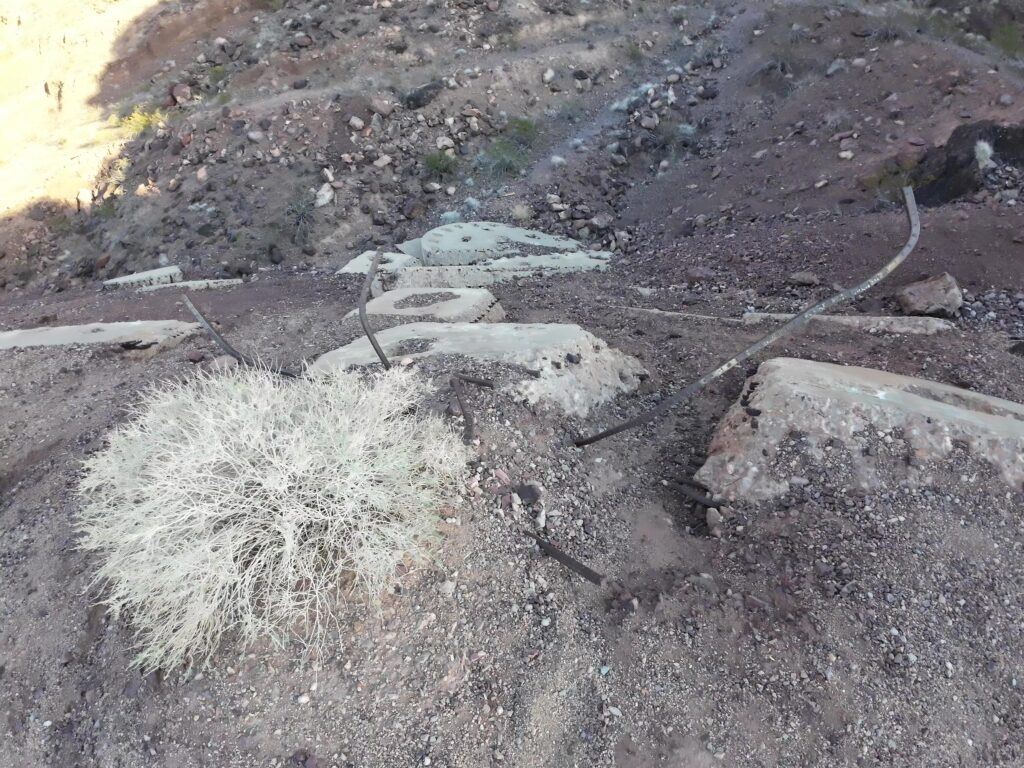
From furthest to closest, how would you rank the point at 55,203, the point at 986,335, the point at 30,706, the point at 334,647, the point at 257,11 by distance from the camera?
the point at 257,11
the point at 55,203
the point at 986,335
the point at 30,706
the point at 334,647

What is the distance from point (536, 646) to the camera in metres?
2.59

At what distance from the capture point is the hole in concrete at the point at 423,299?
17.7 feet

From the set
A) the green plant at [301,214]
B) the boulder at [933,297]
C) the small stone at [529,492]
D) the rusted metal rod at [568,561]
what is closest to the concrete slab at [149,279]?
the green plant at [301,214]

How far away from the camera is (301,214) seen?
941cm

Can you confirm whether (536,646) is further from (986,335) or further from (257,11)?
(257,11)

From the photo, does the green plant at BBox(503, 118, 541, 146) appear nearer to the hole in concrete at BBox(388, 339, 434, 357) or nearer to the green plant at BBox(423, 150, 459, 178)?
the green plant at BBox(423, 150, 459, 178)

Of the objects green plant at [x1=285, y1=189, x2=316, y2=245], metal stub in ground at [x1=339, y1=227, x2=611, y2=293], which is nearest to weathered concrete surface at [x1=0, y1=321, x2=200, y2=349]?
metal stub in ground at [x1=339, y1=227, x2=611, y2=293]

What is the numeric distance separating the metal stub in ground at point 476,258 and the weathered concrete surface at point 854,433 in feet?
14.0

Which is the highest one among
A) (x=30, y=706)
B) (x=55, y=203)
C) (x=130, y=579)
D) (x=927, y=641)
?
(x=130, y=579)

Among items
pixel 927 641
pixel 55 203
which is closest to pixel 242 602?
pixel 927 641

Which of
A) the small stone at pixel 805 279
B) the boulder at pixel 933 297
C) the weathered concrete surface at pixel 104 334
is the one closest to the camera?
the boulder at pixel 933 297

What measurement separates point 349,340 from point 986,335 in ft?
15.5

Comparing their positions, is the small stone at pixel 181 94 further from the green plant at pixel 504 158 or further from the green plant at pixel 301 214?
the green plant at pixel 504 158

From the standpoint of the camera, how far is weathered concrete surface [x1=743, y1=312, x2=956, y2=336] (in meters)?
4.75
